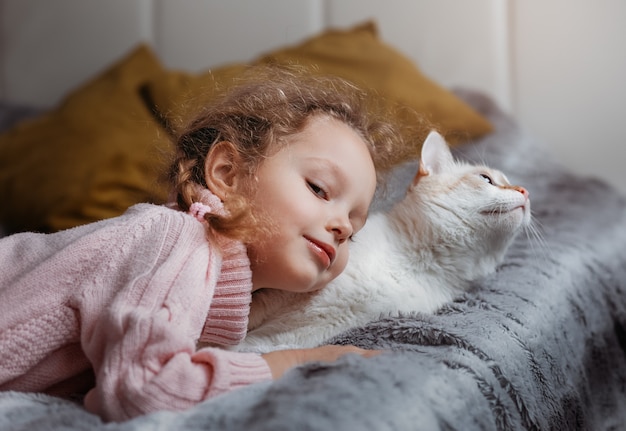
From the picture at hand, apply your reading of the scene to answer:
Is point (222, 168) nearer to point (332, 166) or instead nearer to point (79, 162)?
point (332, 166)

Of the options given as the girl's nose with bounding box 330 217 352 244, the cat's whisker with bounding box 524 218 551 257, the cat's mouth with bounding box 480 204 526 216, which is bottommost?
the cat's whisker with bounding box 524 218 551 257

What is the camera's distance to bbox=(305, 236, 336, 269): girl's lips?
90 centimetres

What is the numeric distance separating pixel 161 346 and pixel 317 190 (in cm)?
29

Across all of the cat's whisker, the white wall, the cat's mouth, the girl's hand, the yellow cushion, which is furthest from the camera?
the white wall

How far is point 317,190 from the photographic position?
92cm

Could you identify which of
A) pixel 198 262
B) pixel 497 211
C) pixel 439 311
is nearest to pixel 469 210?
pixel 497 211

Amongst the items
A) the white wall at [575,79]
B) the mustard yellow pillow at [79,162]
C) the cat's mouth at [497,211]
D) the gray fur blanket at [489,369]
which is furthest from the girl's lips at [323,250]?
the white wall at [575,79]

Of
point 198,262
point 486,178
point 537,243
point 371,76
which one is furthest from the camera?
point 371,76

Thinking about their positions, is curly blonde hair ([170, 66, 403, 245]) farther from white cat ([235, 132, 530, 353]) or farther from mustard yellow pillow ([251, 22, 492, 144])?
mustard yellow pillow ([251, 22, 492, 144])

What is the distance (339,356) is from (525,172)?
105cm

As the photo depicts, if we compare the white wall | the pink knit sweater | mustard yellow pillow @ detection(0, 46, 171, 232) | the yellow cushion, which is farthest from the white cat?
the white wall

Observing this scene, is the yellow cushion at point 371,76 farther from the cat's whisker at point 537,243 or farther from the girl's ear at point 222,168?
the girl's ear at point 222,168

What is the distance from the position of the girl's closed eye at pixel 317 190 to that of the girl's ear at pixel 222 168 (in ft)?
0.30

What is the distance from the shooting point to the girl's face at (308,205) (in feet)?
2.91
